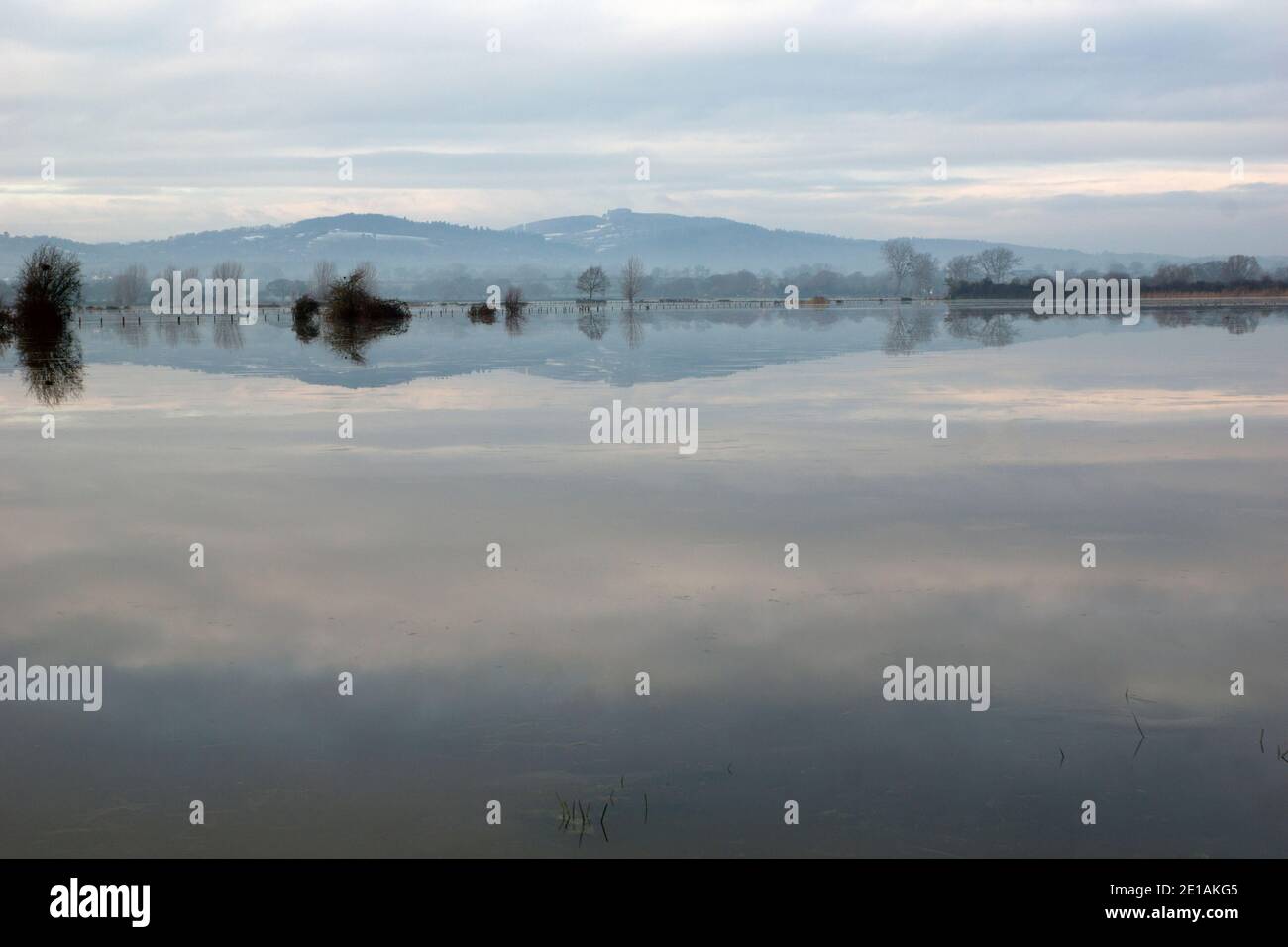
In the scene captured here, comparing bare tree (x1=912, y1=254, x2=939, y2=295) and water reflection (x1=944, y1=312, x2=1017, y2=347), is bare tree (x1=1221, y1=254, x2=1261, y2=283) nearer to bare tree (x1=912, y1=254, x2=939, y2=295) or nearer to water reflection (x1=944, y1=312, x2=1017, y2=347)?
bare tree (x1=912, y1=254, x2=939, y2=295)

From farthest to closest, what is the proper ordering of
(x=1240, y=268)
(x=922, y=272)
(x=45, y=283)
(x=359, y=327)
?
(x=922, y=272) → (x=1240, y=268) → (x=359, y=327) → (x=45, y=283)

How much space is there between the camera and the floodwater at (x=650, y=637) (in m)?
5.70

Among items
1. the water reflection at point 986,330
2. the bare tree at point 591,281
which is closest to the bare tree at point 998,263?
the bare tree at point 591,281

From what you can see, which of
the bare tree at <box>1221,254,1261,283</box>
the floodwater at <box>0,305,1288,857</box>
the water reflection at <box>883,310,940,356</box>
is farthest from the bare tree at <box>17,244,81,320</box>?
the bare tree at <box>1221,254,1261,283</box>

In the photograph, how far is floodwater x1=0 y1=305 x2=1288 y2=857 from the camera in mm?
5699

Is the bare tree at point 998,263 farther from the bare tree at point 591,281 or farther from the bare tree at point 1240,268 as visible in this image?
the bare tree at point 591,281

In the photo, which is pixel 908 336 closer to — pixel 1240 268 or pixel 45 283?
pixel 45 283

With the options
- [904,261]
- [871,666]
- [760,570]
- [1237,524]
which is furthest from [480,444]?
[904,261]

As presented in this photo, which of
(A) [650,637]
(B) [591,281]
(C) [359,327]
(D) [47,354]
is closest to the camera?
(A) [650,637]

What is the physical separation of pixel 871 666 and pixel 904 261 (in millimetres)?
187295

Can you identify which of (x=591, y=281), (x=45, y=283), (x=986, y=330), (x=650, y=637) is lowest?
(x=650, y=637)

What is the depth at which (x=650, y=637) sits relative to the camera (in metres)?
8.06

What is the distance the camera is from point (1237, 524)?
1132cm

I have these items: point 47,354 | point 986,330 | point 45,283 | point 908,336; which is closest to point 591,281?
point 45,283
